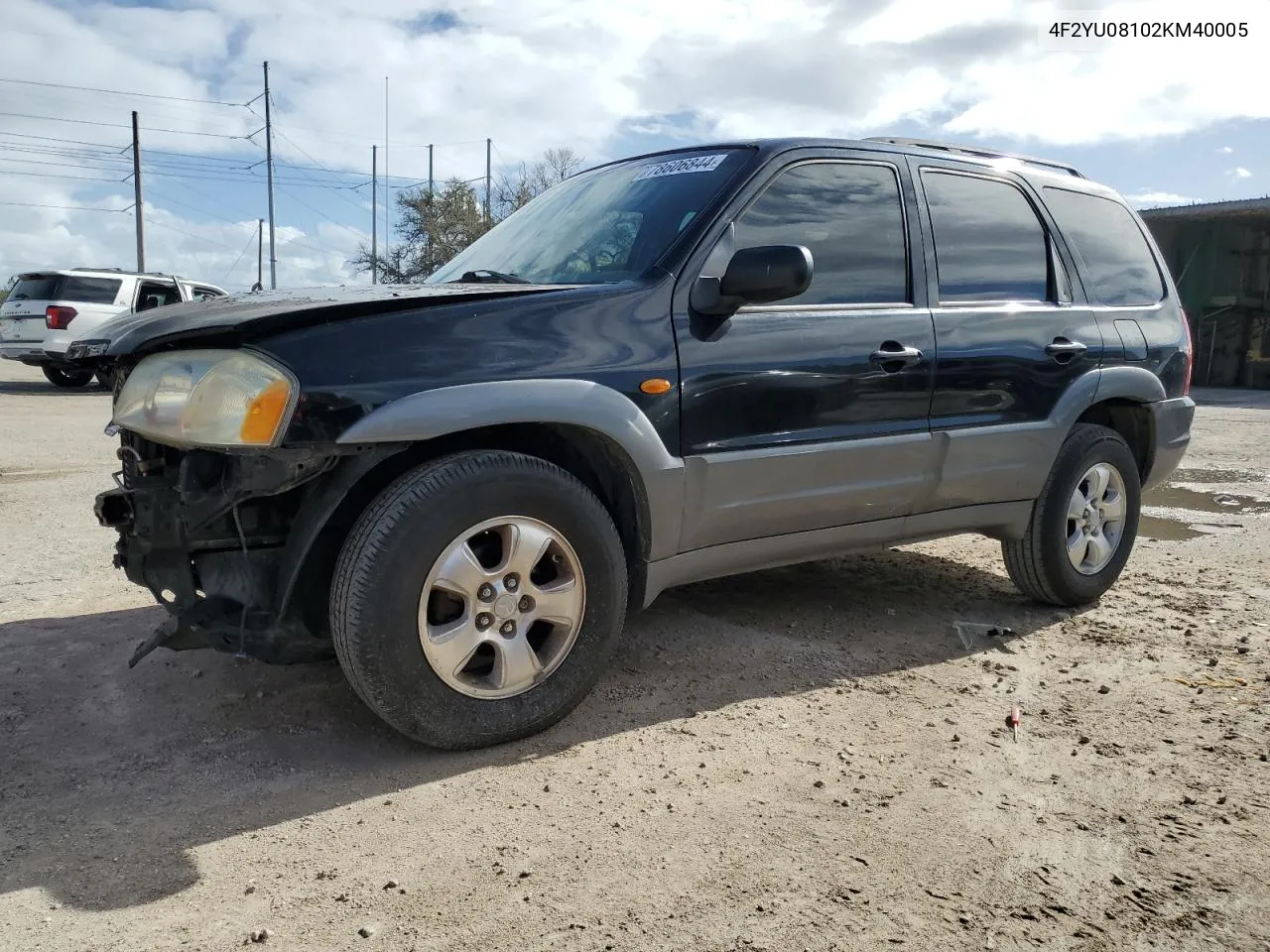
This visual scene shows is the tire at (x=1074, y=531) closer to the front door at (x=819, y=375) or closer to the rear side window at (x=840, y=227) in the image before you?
the front door at (x=819, y=375)

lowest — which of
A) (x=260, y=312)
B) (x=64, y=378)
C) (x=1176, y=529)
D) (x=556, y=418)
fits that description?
(x=1176, y=529)

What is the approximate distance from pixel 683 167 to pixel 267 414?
1.85 meters

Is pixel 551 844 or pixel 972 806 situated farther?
pixel 972 806

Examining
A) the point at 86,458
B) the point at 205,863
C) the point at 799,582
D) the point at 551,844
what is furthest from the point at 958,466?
the point at 86,458

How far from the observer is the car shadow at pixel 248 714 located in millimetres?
2354

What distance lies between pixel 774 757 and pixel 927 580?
2.33 m

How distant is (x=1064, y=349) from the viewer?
407 centimetres

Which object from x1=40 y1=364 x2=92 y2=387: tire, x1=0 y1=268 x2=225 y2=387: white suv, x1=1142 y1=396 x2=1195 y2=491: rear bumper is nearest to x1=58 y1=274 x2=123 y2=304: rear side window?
x1=0 y1=268 x2=225 y2=387: white suv

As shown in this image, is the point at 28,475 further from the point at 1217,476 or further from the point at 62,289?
the point at 1217,476

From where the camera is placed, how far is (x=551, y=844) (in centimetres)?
235

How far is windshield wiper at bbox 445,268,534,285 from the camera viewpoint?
11.3 feet

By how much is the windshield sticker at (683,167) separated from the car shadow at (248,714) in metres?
1.78

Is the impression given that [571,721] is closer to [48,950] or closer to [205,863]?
[205,863]

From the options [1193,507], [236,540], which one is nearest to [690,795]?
[236,540]
